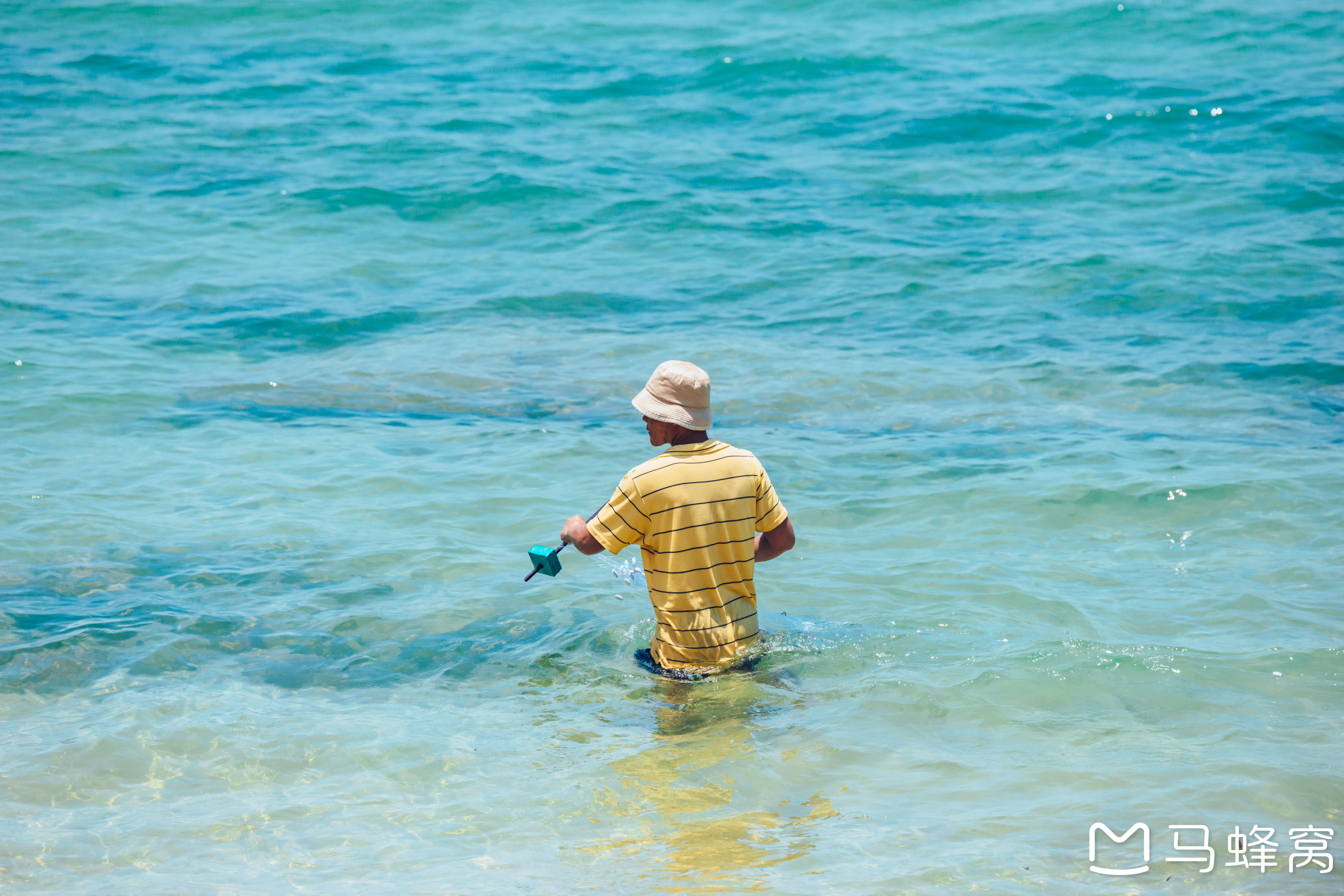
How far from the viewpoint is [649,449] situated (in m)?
9.56

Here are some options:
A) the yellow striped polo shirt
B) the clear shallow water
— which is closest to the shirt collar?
the yellow striped polo shirt

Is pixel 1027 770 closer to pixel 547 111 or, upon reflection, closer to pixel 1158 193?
pixel 1158 193

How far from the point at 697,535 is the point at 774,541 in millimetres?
441

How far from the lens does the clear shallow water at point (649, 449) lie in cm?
462

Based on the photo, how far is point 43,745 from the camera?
5.16m

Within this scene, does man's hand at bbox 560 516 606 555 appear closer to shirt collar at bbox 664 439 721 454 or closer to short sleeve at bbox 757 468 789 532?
shirt collar at bbox 664 439 721 454

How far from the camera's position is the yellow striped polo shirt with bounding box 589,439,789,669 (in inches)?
189

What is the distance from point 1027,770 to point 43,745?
423 centimetres

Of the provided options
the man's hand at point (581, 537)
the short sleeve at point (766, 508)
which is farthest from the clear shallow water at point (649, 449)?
the man's hand at point (581, 537)

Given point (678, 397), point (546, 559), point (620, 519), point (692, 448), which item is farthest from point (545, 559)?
point (678, 397)

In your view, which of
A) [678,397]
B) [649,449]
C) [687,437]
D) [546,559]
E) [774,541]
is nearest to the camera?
[678,397]

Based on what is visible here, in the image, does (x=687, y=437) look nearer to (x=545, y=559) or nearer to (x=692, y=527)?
(x=692, y=527)

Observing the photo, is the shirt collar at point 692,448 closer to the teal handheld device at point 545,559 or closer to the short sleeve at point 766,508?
the short sleeve at point 766,508

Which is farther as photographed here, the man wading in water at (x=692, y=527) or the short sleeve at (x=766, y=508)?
the short sleeve at (x=766, y=508)
